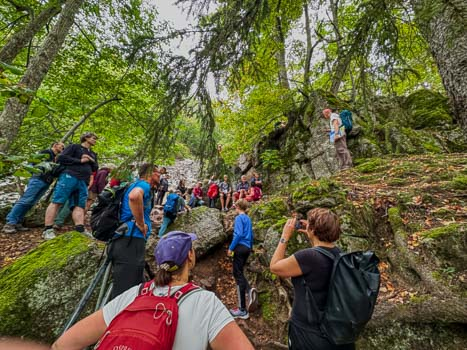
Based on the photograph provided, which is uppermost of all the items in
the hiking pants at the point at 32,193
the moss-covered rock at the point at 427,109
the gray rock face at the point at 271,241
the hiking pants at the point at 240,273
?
the moss-covered rock at the point at 427,109

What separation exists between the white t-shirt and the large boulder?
2.71 meters

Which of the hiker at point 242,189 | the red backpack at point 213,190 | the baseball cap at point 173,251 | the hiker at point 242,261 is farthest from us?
the red backpack at point 213,190

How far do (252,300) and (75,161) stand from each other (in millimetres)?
4350

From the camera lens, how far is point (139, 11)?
837cm

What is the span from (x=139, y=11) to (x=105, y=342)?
10393mm

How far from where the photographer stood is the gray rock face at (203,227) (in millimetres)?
5754

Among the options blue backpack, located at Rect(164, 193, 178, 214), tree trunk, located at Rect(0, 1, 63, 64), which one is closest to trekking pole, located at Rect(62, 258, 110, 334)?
blue backpack, located at Rect(164, 193, 178, 214)

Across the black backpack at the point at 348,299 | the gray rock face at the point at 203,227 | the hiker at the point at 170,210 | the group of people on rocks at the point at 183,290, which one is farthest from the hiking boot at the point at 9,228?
the black backpack at the point at 348,299

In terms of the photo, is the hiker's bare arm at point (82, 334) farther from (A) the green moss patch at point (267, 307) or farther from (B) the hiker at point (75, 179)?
(B) the hiker at point (75, 179)

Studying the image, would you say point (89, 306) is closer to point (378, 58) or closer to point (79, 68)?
point (378, 58)

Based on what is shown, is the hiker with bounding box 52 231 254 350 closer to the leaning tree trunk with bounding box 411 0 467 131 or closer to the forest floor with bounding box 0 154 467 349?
the forest floor with bounding box 0 154 467 349

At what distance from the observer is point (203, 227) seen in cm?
608

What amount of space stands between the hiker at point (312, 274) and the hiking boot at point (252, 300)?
227cm

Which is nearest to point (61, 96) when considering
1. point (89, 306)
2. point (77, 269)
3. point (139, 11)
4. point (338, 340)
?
point (139, 11)
